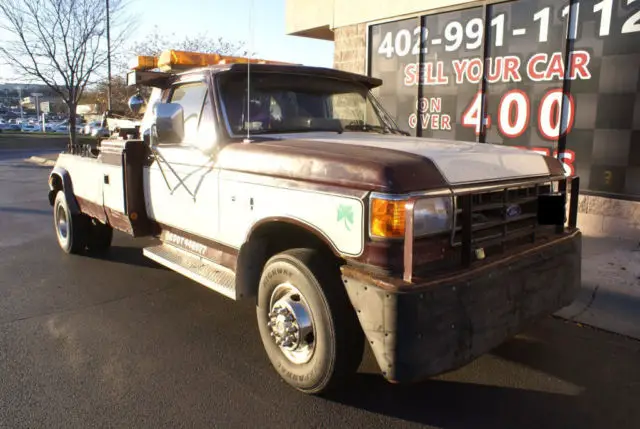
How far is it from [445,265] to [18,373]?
2870mm

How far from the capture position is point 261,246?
12.2 ft

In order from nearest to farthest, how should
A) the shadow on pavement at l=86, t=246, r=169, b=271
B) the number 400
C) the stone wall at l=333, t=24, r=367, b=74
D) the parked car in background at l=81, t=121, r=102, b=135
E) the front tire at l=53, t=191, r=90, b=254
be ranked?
the shadow on pavement at l=86, t=246, r=169, b=271, the front tire at l=53, t=191, r=90, b=254, the number 400, the stone wall at l=333, t=24, r=367, b=74, the parked car in background at l=81, t=121, r=102, b=135

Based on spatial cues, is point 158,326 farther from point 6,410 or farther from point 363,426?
point 363,426

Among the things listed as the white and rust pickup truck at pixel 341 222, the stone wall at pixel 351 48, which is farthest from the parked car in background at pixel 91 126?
the white and rust pickup truck at pixel 341 222

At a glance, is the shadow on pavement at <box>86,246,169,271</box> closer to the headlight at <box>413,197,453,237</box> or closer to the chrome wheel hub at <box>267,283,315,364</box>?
the chrome wheel hub at <box>267,283,315,364</box>

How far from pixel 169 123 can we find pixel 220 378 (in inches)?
74.4

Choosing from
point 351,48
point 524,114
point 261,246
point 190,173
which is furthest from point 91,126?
point 261,246

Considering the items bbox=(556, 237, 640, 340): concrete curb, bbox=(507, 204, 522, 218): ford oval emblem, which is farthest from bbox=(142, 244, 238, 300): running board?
bbox=(556, 237, 640, 340): concrete curb

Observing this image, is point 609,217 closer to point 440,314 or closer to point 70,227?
point 440,314

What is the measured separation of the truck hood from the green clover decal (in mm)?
151

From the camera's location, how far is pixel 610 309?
4750 mm

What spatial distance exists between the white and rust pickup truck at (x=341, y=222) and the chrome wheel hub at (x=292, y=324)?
10 mm

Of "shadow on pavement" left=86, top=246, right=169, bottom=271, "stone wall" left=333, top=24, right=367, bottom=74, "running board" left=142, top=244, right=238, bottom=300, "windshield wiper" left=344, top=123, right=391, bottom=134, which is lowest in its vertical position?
"shadow on pavement" left=86, top=246, right=169, bottom=271

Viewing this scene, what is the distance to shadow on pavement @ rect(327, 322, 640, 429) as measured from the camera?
10.0 feet
